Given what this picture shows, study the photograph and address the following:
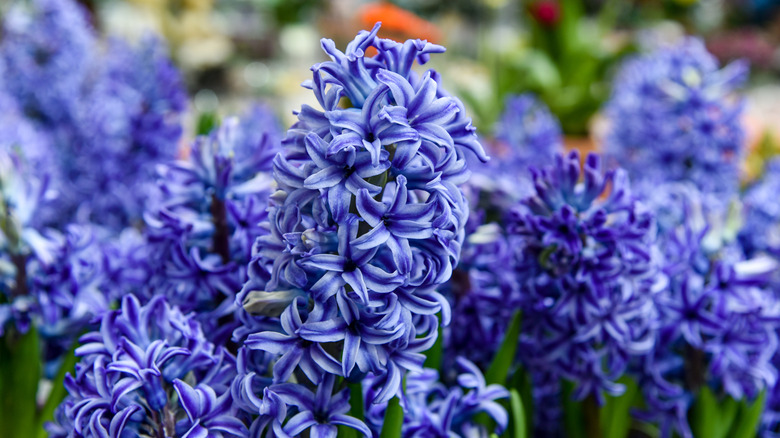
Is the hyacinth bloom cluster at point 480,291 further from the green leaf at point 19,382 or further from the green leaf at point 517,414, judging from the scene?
the green leaf at point 19,382

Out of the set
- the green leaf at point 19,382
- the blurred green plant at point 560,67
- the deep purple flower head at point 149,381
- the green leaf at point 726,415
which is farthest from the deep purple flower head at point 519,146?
the blurred green plant at point 560,67

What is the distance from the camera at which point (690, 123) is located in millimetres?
1347

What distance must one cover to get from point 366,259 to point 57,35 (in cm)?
117

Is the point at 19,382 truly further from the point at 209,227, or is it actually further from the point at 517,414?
the point at 517,414

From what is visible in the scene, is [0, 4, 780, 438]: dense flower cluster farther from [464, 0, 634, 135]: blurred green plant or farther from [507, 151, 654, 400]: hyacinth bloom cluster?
Result: [464, 0, 634, 135]: blurred green plant

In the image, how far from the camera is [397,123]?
54 cm

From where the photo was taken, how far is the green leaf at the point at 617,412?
0.90 meters

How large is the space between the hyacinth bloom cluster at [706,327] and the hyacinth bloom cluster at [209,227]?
516mm

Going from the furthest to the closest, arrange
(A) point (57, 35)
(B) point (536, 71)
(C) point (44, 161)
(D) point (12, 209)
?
(B) point (536, 71), (A) point (57, 35), (C) point (44, 161), (D) point (12, 209)

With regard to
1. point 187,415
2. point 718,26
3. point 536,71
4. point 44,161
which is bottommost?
point 187,415

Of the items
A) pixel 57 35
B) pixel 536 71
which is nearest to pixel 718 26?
pixel 536 71

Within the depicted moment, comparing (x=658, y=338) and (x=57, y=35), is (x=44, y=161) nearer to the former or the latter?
(x=57, y=35)

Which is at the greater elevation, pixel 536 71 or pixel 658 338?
pixel 536 71

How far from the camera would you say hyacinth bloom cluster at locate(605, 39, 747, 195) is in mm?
1325
